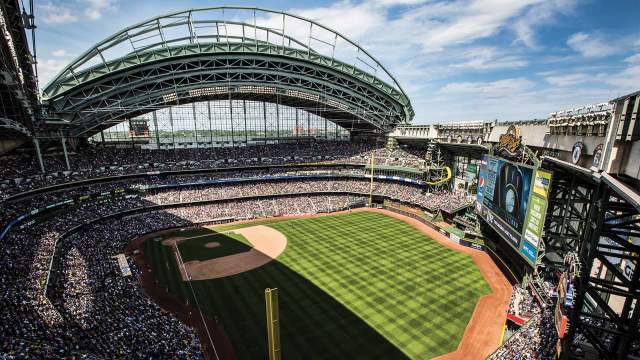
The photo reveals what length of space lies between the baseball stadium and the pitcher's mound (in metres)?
0.30

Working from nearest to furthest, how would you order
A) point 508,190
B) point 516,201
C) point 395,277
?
point 516,201 < point 508,190 < point 395,277

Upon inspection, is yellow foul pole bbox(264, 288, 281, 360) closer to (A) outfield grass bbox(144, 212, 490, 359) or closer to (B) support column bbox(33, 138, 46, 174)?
(A) outfield grass bbox(144, 212, 490, 359)

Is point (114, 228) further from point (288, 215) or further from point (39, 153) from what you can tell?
point (288, 215)

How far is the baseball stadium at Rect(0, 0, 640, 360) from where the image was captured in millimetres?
17000

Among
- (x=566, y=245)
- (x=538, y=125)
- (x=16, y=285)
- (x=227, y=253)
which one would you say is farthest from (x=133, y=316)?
(x=538, y=125)

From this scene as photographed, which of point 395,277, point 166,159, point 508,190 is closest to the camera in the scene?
point 508,190

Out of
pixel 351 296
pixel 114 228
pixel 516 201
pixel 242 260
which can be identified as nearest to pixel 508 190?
pixel 516 201

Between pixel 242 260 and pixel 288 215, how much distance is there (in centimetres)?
1856

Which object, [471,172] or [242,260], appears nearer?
[242,260]

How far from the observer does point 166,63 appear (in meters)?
46.9

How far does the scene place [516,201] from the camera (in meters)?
24.6

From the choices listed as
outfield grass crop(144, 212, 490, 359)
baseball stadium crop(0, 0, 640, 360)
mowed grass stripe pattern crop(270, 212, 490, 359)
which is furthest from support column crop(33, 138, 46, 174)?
mowed grass stripe pattern crop(270, 212, 490, 359)

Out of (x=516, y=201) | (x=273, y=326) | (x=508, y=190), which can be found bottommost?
(x=273, y=326)

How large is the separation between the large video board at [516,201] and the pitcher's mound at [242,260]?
23.9 m
